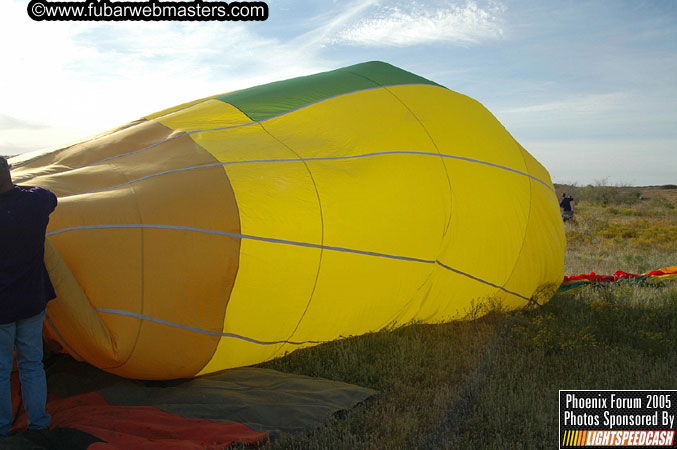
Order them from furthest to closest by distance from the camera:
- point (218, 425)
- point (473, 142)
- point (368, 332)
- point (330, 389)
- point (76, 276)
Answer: point (473, 142), point (368, 332), point (330, 389), point (76, 276), point (218, 425)

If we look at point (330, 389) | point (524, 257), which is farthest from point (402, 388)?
point (524, 257)

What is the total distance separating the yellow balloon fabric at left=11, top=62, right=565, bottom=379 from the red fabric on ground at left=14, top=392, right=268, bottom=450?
0.31 m

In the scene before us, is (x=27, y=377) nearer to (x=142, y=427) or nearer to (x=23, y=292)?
(x=23, y=292)

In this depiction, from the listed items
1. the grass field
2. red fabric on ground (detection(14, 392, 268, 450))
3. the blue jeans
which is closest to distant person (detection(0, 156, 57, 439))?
the blue jeans

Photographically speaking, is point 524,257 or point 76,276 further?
point 524,257

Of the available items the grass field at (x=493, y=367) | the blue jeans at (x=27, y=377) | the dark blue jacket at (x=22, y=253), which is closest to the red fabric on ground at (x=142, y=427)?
the blue jeans at (x=27, y=377)

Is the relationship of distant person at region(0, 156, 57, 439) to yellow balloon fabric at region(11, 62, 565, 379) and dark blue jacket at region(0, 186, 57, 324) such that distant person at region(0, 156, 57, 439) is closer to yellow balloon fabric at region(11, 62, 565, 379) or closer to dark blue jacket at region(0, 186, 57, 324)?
dark blue jacket at region(0, 186, 57, 324)

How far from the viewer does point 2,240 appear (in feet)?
9.74

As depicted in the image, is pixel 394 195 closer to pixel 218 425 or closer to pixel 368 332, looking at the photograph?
pixel 368 332

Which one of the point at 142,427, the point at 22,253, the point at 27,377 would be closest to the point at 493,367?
the point at 142,427

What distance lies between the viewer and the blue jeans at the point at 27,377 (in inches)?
120

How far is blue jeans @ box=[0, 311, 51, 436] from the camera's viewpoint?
120 inches

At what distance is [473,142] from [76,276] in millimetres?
3819

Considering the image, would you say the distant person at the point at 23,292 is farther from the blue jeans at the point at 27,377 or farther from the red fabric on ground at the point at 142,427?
the red fabric on ground at the point at 142,427
